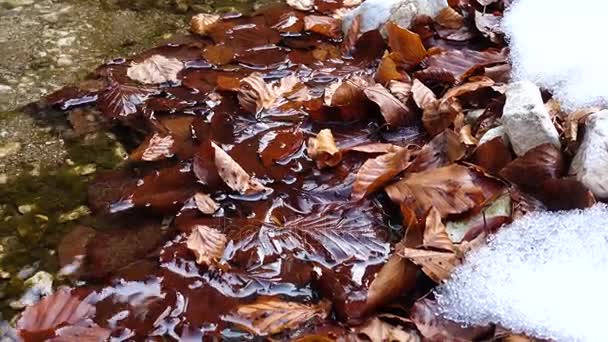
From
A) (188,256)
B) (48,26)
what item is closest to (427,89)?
(188,256)

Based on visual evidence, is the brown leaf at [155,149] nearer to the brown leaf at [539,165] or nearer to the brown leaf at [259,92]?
the brown leaf at [259,92]

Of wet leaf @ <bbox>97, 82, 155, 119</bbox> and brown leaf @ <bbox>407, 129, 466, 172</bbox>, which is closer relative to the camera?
brown leaf @ <bbox>407, 129, 466, 172</bbox>

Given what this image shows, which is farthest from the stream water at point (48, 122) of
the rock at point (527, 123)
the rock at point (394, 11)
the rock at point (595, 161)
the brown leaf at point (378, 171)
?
the rock at point (595, 161)

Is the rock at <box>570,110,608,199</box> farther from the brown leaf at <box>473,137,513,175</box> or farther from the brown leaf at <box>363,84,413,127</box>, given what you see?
the brown leaf at <box>363,84,413,127</box>

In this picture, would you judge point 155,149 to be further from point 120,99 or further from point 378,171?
point 378,171

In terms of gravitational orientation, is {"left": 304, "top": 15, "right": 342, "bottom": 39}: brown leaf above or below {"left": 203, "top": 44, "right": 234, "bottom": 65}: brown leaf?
above

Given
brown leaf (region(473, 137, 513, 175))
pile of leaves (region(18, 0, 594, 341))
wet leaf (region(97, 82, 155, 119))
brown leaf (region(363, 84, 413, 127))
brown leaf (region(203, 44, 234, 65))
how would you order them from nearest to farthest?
pile of leaves (region(18, 0, 594, 341))
brown leaf (region(473, 137, 513, 175))
brown leaf (region(363, 84, 413, 127))
wet leaf (region(97, 82, 155, 119))
brown leaf (region(203, 44, 234, 65))

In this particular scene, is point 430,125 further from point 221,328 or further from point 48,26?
point 48,26

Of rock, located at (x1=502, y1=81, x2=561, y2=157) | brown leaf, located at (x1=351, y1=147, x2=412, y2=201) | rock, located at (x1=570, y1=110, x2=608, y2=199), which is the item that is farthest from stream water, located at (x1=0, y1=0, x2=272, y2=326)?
rock, located at (x1=570, y1=110, x2=608, y2=199)
